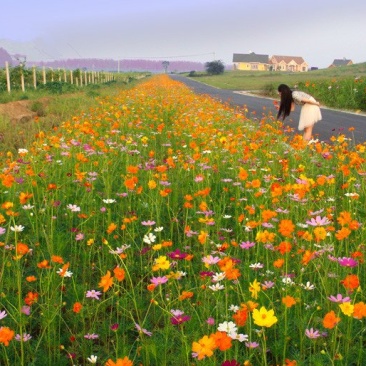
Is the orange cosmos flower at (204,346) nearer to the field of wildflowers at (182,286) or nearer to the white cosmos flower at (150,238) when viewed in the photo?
the field of wildflowers at (182,286)

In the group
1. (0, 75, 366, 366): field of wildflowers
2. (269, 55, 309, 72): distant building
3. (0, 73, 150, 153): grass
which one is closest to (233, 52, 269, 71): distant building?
(269, 55, 309, 72): distant building

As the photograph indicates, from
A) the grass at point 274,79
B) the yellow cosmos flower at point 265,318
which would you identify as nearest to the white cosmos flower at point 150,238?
the yellow cosmos flower at point 265,318

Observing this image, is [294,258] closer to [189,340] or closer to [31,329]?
[189,340]

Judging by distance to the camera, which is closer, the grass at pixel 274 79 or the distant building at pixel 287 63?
the grass at pixel 274 79

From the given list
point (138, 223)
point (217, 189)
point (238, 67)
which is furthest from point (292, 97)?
point (238, 67)

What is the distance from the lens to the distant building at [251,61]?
158 meters

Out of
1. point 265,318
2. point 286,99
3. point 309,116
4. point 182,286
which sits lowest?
point 182,286

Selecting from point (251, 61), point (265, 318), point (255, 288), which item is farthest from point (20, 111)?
point (251, 61)

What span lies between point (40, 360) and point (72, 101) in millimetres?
14216

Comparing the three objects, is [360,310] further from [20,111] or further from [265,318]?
[20,111]

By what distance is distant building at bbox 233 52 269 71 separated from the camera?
157625 mm

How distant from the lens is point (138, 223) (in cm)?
364

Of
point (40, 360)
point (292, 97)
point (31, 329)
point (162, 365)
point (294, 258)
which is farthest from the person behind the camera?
point (292, 97)

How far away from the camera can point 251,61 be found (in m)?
160
